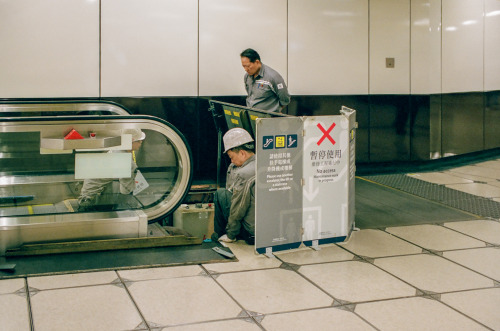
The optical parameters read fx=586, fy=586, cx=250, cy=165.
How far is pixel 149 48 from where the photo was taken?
7.42m

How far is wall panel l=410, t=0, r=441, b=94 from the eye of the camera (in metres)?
8.87

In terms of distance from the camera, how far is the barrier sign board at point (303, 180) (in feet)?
15.2

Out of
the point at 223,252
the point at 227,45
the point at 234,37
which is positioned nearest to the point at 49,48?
the point at 227,45

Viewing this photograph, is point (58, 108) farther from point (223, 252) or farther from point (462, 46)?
point (462, 46)

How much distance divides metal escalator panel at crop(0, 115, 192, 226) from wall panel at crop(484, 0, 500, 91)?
684 cm

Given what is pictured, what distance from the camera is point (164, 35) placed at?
747cm

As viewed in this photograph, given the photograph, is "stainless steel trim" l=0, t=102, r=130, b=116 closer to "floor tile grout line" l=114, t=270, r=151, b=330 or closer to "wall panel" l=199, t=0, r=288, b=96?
"wall panel" l=199, t=0, r=288, b=96

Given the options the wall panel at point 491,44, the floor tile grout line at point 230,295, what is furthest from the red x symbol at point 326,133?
the wall panel at point 491,44

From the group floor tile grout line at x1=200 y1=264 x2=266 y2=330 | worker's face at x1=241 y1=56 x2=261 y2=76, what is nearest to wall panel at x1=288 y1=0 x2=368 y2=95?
worker's face at x1=241 y1=56 x2=261 y2=76

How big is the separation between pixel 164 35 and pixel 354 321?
196 inches

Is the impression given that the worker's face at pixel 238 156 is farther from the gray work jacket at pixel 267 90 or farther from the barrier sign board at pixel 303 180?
the gray work jacket at pixel 267 90

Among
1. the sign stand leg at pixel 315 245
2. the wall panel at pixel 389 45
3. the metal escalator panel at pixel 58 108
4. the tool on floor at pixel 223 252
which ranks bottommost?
the tool on floor at pixel 223 252

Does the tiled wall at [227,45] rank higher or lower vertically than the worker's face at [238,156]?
higher

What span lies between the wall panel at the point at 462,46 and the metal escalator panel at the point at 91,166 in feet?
18.3
